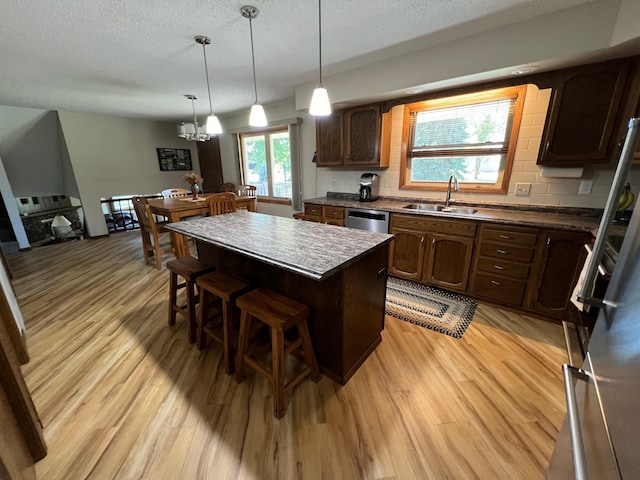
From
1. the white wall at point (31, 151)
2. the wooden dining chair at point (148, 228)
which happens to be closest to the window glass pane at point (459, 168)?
the wooden dining chair at point (148, 228)

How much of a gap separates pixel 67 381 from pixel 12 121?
5146 millimetres

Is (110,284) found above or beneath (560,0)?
beneath

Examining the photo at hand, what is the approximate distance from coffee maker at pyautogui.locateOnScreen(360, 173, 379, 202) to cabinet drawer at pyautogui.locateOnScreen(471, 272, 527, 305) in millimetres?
1522

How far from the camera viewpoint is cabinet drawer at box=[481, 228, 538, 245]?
2.12 metres

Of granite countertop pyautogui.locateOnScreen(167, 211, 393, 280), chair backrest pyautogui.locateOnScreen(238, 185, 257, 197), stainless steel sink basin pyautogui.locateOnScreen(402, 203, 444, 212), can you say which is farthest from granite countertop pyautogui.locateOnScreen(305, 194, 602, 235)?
chair backrest pyautogui.locateOnScreen(238, 185, 257, 197)

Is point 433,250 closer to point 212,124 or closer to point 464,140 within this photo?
point 464,140

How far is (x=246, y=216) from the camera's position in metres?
2.47

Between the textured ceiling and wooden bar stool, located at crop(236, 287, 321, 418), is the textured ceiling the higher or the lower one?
the higher one

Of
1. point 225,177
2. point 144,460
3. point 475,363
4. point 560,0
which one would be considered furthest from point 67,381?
point 225,177

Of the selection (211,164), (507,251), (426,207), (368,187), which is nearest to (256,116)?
(368,187)

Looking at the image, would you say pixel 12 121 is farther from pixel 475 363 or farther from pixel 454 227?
pixel 475 363

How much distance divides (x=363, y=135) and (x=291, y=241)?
6.99ft

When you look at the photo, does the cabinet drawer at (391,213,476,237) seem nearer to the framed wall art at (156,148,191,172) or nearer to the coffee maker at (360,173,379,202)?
the coffee maker at (360,173,379,202)

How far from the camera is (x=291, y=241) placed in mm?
1653
